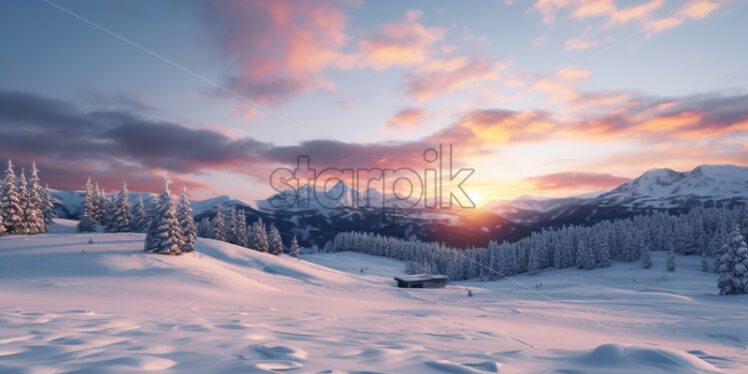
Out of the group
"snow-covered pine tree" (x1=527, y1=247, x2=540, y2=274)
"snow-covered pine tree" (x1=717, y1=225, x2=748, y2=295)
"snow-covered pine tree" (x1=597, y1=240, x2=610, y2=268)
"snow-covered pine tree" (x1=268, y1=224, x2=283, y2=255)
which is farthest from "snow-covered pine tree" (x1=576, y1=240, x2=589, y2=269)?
"snow-covered pine tree" (x1=268, y1=224, x2=283, y2=255)

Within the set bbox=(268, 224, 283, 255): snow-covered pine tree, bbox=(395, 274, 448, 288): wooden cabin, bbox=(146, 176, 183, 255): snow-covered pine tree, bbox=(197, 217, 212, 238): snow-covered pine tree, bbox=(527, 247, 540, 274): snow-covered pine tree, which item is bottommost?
bbox=(527, 247, 540, 274): snow-covered pine tree

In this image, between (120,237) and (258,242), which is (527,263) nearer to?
(258,242)

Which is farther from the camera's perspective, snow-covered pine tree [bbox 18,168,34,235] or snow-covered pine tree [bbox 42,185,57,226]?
snow-covered pine tree [bbox 42,185,57,226]

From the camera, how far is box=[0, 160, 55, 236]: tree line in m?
45.2

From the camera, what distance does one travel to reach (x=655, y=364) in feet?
15.4

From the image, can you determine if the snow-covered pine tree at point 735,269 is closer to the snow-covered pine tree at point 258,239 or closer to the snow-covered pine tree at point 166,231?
the snow-covered pine tree at point 166,231

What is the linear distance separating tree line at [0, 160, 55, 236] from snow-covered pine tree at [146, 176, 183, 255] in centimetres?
2769

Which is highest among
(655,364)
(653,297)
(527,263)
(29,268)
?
(655,364)

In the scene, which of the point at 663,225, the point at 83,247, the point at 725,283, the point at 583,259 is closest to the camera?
the point at 83,247

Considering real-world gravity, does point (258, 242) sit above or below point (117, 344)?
below

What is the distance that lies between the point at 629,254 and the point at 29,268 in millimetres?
109501

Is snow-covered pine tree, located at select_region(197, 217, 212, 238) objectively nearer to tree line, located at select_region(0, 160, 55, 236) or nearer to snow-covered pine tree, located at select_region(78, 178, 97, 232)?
snow-covered pine tree, located at select_region(78, 178, 97, 232)

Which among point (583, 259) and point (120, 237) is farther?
point (583, 259)

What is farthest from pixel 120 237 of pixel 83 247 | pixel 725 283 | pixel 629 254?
pixel 629 254
